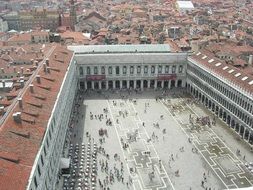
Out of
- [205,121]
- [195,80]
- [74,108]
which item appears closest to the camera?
[205,121]

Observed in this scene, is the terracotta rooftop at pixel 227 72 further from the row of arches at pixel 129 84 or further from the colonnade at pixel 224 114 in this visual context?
the row of arches at pixel 129 84

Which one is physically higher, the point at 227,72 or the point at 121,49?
the point at 121,49

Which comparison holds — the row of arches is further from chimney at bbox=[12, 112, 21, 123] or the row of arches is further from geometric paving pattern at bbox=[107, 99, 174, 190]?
chimney at bbox=[12, 112, 21, 123]

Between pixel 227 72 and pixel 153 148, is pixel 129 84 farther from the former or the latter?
pixel 153 148

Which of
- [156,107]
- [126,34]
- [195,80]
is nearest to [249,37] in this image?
[126,34]

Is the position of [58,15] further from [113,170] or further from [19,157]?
[19,157]

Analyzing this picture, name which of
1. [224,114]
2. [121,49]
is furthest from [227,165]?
[121,49]
